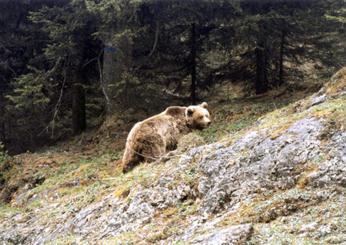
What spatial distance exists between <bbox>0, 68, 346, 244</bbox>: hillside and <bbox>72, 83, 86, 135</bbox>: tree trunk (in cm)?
809

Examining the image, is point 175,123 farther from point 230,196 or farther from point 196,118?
point 230,196

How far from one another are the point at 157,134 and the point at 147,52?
821cm

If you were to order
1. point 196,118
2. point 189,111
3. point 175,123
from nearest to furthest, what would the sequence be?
point 175,123 < point 189,111 < point 196,118

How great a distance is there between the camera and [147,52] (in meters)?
18.5

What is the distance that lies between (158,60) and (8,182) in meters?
6.50

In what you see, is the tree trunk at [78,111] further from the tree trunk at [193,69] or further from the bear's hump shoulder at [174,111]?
the bear's hump shoulder at [174,111]

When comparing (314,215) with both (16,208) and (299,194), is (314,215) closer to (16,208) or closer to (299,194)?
(299,194)

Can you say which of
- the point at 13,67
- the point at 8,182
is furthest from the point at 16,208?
the point at 13,67

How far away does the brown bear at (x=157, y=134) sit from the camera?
10406 mm

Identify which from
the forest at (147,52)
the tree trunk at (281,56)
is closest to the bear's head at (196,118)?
the forest at (147,52)

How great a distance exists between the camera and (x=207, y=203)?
22.6 ft

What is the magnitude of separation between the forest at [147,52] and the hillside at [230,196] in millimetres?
5704

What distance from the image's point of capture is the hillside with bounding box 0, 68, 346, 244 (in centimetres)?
558

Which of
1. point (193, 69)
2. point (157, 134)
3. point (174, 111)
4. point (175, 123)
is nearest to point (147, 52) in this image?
point (193, 69)
